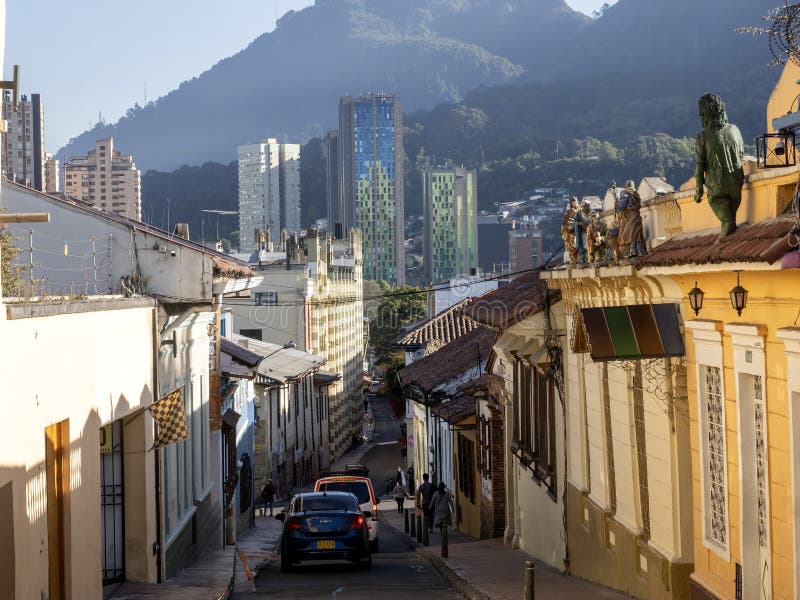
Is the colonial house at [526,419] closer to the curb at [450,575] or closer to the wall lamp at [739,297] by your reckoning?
the curb at [450,575]

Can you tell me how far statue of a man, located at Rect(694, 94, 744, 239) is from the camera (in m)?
10.6

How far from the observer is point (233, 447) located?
30812 mm

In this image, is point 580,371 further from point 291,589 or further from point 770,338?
point 770,338

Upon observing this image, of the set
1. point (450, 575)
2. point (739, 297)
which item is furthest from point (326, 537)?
point (739, 297)

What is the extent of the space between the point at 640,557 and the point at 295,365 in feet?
111

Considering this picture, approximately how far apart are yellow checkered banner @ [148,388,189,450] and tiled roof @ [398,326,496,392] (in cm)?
1529

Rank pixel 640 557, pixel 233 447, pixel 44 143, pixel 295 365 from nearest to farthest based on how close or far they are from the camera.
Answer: pixel 640 557
pixel 44 143
pixel 233 447
pixel 295 365

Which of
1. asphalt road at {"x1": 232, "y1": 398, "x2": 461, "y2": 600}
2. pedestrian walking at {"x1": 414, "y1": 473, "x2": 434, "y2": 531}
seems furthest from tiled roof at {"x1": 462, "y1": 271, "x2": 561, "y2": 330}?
pedestrian walking at {"x1": 414, "y1": 473, "x2": 434, "y2": 531}

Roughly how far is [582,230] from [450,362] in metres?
18.6

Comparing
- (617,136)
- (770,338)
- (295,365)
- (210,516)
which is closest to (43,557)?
(770,338)

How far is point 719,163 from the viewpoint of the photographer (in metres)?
10.7

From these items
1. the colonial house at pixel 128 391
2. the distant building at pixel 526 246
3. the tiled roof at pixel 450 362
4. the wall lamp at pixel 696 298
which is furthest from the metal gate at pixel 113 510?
the distant building at pixel 526 246

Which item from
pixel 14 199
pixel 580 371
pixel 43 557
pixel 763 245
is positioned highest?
pixel 14 199

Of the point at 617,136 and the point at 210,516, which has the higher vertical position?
the point at 617,136
